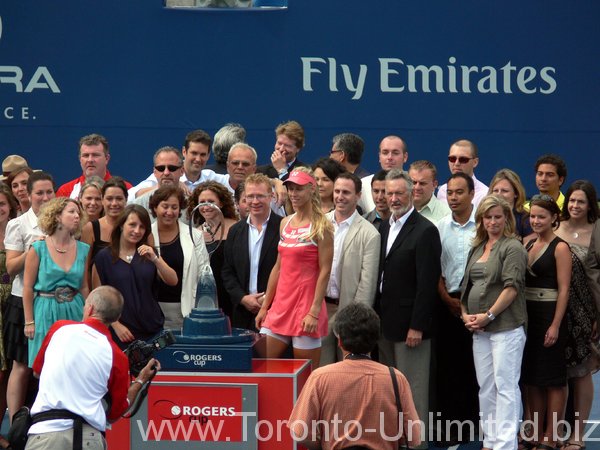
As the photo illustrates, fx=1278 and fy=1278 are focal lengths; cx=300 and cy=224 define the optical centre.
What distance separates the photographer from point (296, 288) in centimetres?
779

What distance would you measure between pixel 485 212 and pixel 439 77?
244 centimetres

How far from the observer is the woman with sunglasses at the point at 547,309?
8.05 m

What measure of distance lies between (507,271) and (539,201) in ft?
1.69

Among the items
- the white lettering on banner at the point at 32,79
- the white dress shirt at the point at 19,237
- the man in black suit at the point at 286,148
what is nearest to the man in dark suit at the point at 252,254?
the man in black suit at the point at 286,148

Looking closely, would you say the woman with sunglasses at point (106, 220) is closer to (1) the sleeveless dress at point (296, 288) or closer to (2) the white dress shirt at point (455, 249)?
(1) the sleeveless dress at point (296, 288)

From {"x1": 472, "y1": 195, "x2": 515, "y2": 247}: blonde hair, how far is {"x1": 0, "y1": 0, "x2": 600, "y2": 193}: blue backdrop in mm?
2176

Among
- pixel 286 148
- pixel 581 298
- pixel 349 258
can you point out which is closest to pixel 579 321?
pixel 581 298

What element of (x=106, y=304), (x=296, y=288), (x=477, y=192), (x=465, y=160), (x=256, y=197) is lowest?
(x=106, y=304)

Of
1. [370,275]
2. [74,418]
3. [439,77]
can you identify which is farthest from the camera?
[439,77]

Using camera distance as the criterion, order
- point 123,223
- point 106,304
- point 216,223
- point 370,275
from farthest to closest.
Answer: point 216,223 → point 370,275 → point 123,223 → point 106,304

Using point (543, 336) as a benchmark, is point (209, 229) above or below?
above

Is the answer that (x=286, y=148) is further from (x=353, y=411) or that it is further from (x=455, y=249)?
(x=353, y=411)

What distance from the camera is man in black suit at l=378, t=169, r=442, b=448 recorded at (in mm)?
8141

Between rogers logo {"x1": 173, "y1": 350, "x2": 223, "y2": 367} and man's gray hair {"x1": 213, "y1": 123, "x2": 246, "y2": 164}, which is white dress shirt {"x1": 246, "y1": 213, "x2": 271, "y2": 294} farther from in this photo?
man's gray hair {"x1": 213, "y1": 123, "x2": 246, "y2": 164}
